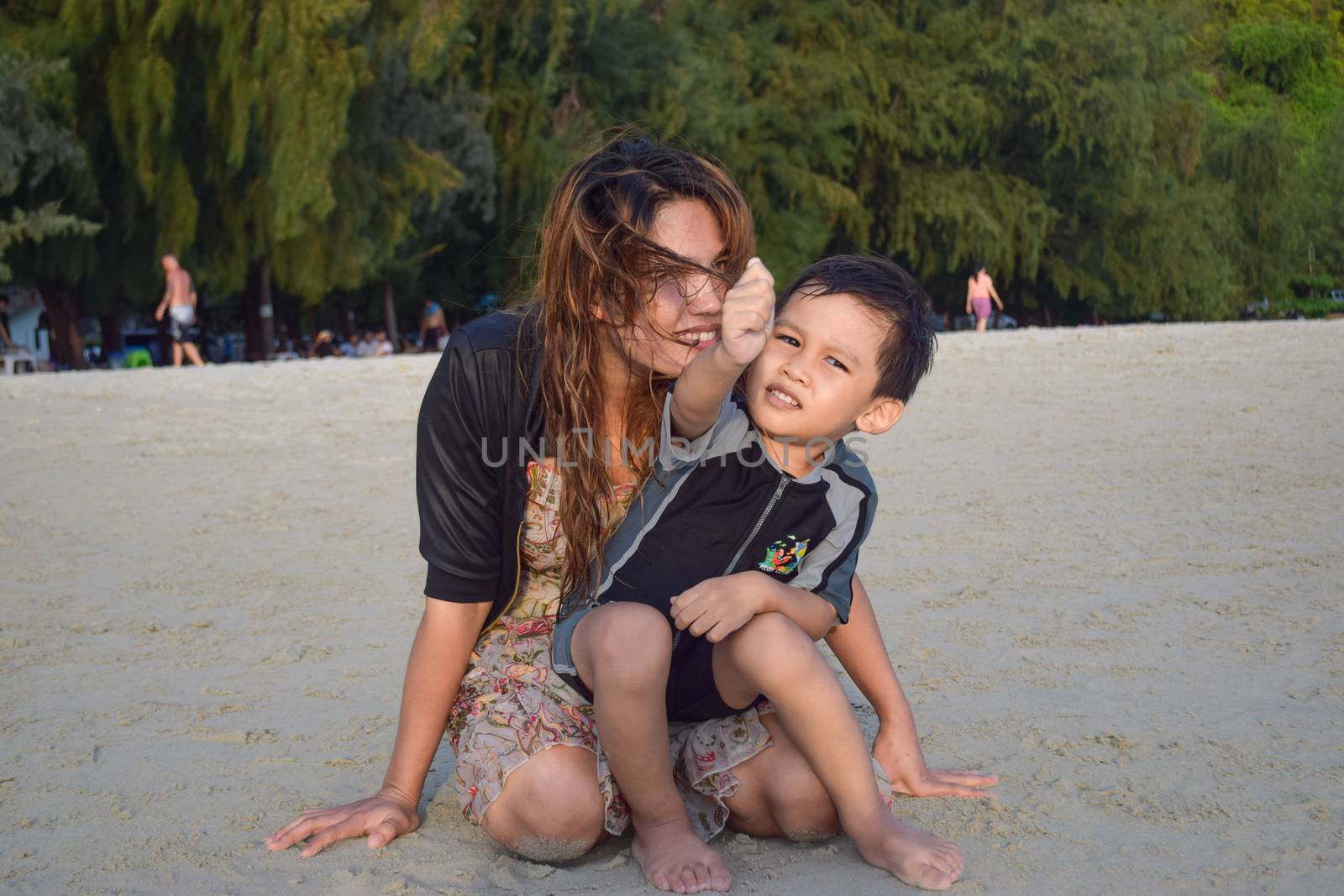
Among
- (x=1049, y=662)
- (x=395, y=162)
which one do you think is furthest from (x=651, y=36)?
(x=1049, y=662)

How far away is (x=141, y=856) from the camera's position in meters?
2.50

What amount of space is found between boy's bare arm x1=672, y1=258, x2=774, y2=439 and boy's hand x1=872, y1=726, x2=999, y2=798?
90 cm

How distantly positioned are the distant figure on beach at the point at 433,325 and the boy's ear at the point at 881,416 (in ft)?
72.8

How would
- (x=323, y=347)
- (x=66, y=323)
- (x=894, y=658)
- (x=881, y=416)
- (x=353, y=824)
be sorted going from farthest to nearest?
1. (x=323, y=347)
2. (x=66, y=323)
3. (x=894, y=658)
4. (x=881, y=416)
5. (x=353, y=824)

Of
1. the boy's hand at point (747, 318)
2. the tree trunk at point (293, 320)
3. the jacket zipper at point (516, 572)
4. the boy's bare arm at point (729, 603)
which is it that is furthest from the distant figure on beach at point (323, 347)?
the boy's hand at point (747, 318)

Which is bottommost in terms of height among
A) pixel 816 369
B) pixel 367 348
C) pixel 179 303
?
pixel 367 348

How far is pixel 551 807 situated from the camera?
2393mm

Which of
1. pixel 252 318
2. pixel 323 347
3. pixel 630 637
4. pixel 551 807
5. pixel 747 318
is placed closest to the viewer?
pixel 747 318

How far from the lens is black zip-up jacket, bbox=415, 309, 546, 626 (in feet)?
8.34

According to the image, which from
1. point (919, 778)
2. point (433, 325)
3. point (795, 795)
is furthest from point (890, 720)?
point (433, 325)

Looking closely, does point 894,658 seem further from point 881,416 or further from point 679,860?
point 679,860

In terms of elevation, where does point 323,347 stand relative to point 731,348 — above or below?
below

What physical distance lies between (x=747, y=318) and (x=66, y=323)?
67.4 ft

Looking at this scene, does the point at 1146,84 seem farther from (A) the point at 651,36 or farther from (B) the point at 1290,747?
(B) the point at 1290,747
